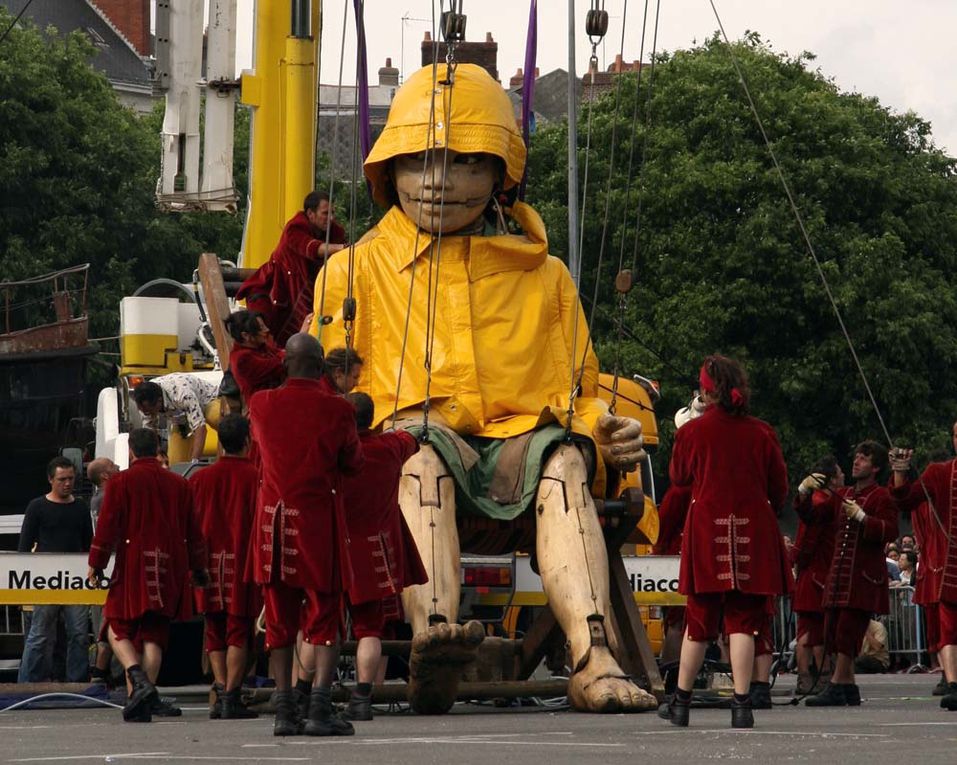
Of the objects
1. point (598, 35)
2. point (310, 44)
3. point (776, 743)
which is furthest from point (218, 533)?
point (310, 44)

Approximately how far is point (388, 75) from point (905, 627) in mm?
62361

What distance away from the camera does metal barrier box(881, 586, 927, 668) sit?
24.7 meters

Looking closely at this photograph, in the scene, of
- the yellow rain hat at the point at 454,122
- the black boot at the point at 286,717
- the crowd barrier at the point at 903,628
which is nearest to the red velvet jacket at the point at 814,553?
the yellow rain hat at the point at 454,122

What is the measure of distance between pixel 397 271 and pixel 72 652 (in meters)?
4.80

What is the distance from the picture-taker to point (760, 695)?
13.6m

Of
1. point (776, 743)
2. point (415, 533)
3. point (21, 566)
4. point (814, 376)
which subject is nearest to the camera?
point (776, 743)

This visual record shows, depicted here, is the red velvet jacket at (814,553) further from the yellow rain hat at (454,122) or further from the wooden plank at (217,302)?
the wooden plank at (217,302)

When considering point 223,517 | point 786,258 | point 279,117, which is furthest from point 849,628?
point 786,258

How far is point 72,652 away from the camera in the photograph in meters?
17.8

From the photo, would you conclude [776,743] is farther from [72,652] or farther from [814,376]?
[814,376]

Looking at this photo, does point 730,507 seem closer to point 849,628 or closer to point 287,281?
point 849,628

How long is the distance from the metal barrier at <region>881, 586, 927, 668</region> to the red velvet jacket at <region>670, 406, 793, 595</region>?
12.9m

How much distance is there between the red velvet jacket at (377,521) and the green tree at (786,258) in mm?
28710

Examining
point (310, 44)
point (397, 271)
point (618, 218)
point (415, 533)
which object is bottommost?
point (415, 533)
